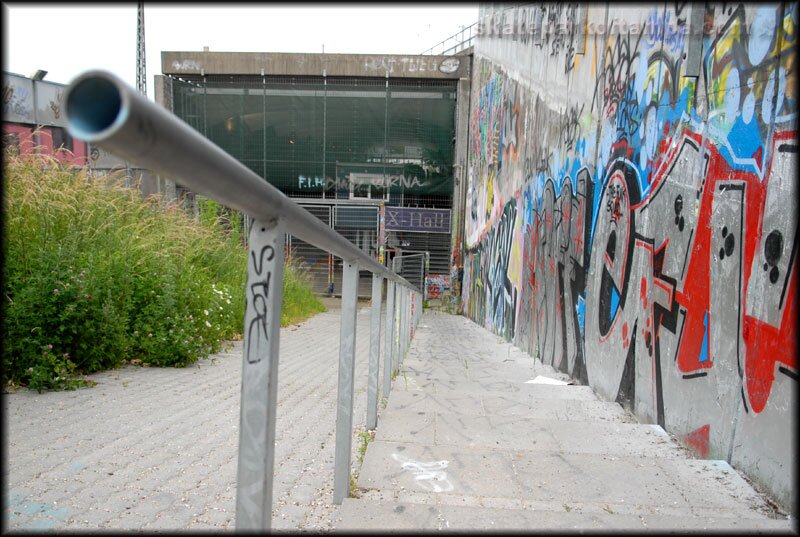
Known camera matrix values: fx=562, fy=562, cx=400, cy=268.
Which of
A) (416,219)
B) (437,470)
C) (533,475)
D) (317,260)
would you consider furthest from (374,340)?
(416,219)

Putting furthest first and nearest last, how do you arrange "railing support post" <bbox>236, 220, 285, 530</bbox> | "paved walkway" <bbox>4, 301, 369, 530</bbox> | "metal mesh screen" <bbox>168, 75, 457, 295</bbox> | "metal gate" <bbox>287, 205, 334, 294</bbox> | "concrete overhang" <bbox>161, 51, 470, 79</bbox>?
"metal mesh screen" <bbox>168, 75, 457, 295</bbox> < "concrete overhang" <bbox>161, 51, 470, 79</bbox> < "metal gate" <bbox>287, 205, 334, 294</bbox> < "paved walkway" <bbox>4, 301, 369, 530</bbox> < "railing support post" <bbox>236, 220, 285, 530</bbox>

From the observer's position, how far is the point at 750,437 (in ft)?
7.77

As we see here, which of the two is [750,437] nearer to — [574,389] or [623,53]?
[574,389]

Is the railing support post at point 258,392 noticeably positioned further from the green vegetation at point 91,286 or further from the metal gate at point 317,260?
the metal gate at point 317,260

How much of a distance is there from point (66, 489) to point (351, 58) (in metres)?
20.0

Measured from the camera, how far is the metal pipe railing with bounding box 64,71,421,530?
64 cm

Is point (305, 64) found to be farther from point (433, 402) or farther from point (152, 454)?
point (152, 454)

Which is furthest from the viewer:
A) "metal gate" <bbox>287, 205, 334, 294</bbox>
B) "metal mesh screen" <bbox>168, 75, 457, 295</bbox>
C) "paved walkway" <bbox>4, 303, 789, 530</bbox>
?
"metal mesh screen" <bbox>168, 75, 457, 295</bbox>

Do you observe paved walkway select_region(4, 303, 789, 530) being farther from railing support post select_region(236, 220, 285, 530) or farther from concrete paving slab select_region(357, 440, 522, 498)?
railing support post select_region(236, 220, 285, 530)

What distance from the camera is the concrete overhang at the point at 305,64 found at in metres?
20.4

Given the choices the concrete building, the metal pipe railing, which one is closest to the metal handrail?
the metal pipe railing

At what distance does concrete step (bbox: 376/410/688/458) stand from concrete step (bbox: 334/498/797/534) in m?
0.89

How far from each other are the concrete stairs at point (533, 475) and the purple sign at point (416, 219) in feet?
56.1

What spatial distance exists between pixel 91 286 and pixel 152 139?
4121 millimetres
